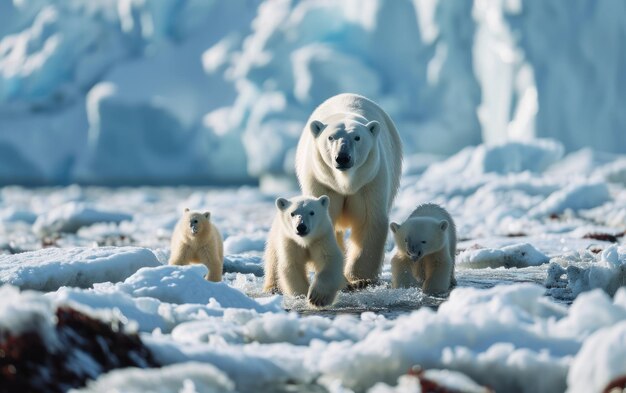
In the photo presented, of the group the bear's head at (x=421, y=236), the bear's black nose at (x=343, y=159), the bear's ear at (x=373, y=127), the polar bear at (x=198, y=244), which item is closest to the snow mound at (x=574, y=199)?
the polar bear at (x=198, y=244)

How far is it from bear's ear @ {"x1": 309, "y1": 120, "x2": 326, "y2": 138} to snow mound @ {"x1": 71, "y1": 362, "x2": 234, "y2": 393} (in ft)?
8.82

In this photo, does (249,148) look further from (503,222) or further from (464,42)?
(503,222)

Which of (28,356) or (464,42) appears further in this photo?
(464,42)

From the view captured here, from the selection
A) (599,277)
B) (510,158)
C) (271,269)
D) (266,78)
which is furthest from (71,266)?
(266,78)

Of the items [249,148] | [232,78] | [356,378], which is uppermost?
[232,78]

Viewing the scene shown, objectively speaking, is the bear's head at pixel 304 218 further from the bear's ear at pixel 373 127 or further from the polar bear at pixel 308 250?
the bear's ear at pixel 373 127

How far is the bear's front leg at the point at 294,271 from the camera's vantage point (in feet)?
14.4

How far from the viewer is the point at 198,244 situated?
5523mm

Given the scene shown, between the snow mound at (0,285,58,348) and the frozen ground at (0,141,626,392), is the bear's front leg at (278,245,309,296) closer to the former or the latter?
the frozen ground at (0,141,626,392)

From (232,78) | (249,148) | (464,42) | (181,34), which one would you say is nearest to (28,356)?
(464,42)

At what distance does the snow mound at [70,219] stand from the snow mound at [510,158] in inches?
233

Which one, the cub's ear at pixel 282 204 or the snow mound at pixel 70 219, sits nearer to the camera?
the cub's ear at pixel 282 204

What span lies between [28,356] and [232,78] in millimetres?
22694

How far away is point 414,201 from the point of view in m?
13.6
